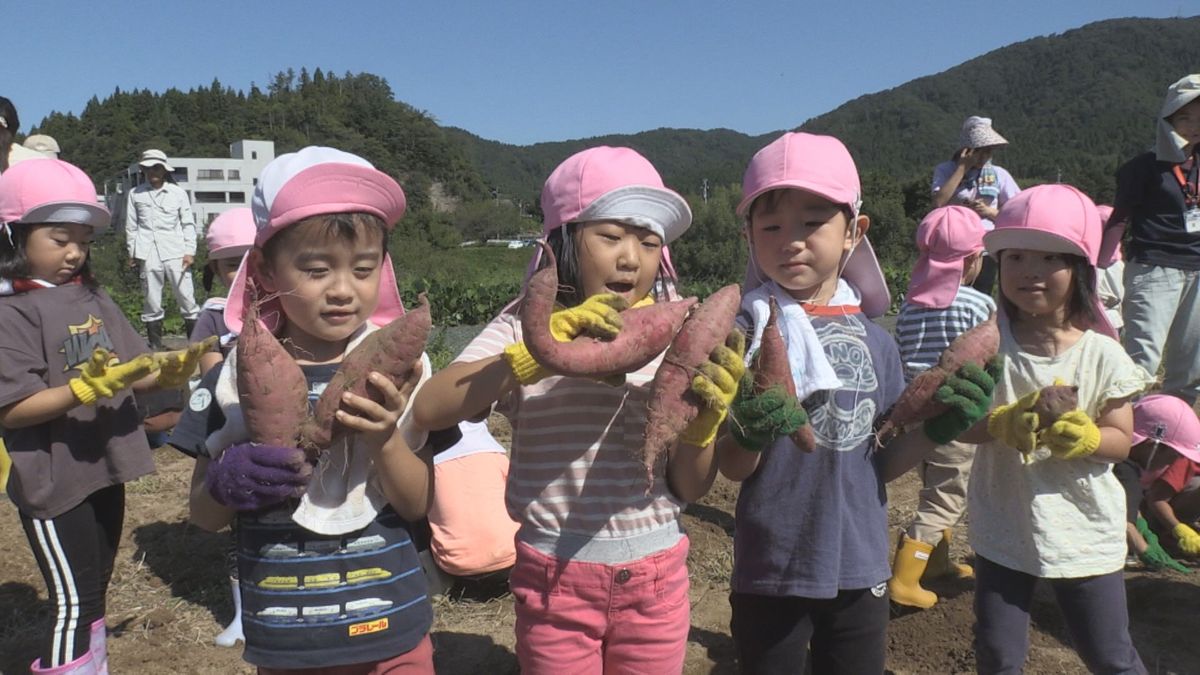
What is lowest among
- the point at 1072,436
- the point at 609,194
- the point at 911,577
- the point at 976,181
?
the point at 911,577

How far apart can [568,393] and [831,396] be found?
0.59m

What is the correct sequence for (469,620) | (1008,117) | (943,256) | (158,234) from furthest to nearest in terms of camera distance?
1. (1008,117)
2. (158,234)
3. (943,256)
4. (469,620)

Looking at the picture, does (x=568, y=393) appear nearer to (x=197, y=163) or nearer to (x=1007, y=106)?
(x=197, y=163)

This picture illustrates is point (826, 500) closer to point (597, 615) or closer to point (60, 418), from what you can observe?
point (597, 615)

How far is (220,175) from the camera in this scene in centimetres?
7894

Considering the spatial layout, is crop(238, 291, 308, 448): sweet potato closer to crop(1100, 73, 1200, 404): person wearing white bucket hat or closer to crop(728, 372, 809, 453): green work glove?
crop(728, 372, 809, 453): green work glove

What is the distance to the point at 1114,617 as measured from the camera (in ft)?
6.49

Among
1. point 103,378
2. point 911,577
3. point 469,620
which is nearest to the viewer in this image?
point 103,378

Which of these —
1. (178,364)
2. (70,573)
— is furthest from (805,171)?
(70,573)

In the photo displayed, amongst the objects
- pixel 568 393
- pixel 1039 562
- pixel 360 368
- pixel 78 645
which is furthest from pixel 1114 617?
pixel 78 645

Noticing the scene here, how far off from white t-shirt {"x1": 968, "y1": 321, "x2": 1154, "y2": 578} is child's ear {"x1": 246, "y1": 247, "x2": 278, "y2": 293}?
5.80 feet

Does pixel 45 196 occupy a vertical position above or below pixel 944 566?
above

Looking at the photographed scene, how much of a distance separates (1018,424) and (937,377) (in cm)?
32

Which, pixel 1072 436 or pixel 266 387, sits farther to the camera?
pixel 1072 436
